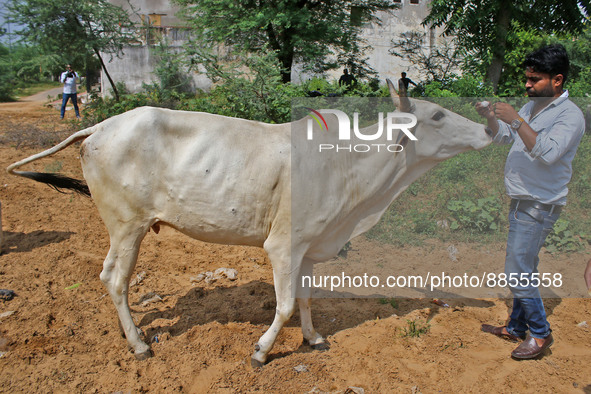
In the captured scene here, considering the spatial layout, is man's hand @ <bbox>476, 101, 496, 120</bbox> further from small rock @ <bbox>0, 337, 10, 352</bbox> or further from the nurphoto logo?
small rock @ <bbox>0, 337, 10, 352</bbox>

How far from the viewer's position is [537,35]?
12906 millimetres

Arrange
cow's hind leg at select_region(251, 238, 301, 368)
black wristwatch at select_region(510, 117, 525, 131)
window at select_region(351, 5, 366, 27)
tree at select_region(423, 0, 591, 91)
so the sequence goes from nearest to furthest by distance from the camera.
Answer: black wristwatch at select_region(510, 117, 525, 131) → cow's hind leg at select_region(251, 238, 301, 368) → tree at select_region(423, 0, 591, 91) → window at select_region(351, 5, 366, 27)

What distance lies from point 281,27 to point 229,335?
955 centimetres

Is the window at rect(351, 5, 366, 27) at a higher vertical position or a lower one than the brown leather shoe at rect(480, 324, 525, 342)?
higher

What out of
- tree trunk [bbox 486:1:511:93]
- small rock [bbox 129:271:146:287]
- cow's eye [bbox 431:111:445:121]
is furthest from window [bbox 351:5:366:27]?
cow's eye [bbox 431:111:445:121]

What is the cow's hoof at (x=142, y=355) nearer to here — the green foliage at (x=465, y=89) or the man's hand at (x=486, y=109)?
the man's hand at (x=486, y=109)

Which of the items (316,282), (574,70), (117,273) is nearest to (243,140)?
(117,273)

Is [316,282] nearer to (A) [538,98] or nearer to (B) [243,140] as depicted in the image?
(B) [243,140]

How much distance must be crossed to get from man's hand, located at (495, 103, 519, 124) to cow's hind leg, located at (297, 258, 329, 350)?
1.72 m

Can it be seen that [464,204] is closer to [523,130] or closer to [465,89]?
[523,130]

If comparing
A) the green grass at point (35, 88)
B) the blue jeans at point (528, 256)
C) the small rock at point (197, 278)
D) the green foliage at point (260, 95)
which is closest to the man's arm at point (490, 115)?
the blue jeans at point (528, 256)

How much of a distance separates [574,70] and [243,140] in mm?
15197

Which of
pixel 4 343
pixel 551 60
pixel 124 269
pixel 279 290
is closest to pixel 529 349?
pixel 279 290

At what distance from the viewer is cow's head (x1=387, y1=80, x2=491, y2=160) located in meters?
3.57
